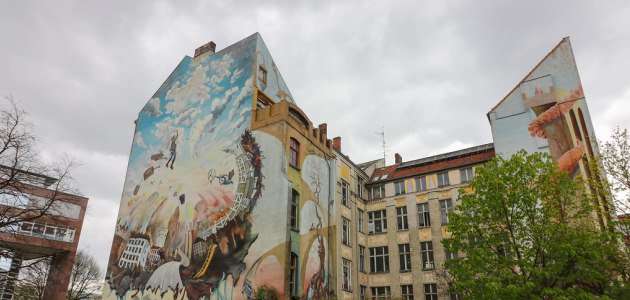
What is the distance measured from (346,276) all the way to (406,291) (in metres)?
5.35

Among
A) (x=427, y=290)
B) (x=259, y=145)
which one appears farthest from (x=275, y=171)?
(x=427, y=290)

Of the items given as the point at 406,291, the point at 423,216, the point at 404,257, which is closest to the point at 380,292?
the point at 406,291

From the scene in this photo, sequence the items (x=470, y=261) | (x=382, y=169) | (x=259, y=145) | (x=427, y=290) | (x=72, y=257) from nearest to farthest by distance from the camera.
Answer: (x=470, y=261) < (x=259, y=145) < (x=427, y=290) < (x=382, y=169) < (x=72, y=257)

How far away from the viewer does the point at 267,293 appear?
23.7 metres

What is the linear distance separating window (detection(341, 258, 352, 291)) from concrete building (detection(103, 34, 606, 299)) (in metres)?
0.14

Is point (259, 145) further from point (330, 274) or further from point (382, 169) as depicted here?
point (382, 169)

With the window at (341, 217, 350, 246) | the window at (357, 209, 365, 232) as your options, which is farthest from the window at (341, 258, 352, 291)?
the window at (357, 209, 365, 232)

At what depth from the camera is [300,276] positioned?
25.5 m

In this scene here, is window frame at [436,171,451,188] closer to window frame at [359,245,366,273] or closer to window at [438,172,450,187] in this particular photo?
window at [438,172,450,187]

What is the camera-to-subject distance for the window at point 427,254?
3484 centimetres

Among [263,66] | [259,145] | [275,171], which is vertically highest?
[263,66]

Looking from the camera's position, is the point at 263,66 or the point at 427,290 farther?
the point at 427,290

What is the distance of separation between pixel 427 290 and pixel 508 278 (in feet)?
57.6

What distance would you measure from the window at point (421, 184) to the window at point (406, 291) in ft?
26.6
